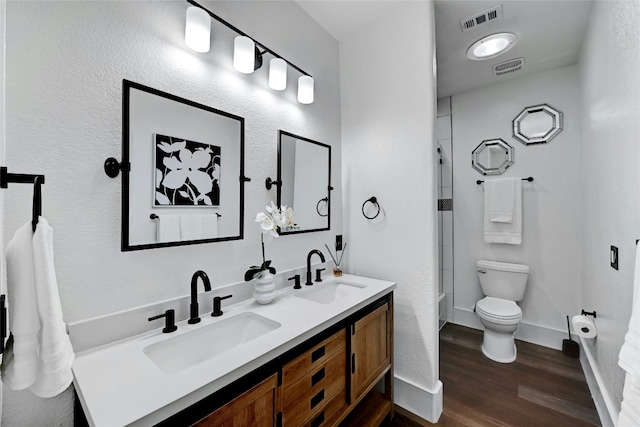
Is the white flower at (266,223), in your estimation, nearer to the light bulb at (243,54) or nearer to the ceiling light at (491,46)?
the light bulb at (243,54)

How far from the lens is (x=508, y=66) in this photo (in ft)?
8.13

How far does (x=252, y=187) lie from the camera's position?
1520 mm

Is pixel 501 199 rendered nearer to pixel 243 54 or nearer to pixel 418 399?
pixel 418 399

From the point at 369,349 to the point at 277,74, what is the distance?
166cm

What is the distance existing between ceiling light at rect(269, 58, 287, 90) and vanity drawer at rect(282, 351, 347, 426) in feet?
4.90

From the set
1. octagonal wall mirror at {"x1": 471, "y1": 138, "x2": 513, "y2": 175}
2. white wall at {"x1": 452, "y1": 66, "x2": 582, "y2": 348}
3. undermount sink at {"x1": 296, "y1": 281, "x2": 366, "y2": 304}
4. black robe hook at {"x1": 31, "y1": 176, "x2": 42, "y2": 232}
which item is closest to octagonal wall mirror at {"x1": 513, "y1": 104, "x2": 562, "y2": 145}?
white wall at {"x1": 452, "y1": 66, "x2": 582, "y2": 348}

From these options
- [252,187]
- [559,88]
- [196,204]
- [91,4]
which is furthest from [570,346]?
[91,4]

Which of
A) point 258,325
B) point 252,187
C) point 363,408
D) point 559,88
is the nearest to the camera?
point 258,325

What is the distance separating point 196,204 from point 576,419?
255 cm

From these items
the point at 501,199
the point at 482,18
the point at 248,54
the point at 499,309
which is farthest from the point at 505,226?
the point at 248,54

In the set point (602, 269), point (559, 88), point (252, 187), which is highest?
point (559, 88)

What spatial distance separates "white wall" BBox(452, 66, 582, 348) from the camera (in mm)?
2443

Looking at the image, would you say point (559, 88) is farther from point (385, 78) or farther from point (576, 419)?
point (576, 419)

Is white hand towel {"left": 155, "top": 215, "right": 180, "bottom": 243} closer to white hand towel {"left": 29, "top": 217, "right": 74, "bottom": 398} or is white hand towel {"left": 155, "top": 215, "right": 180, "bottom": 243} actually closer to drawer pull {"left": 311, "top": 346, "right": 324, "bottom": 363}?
white hand towel {"left": 29, "top": 217, "right": 74, "bottom": 398}
